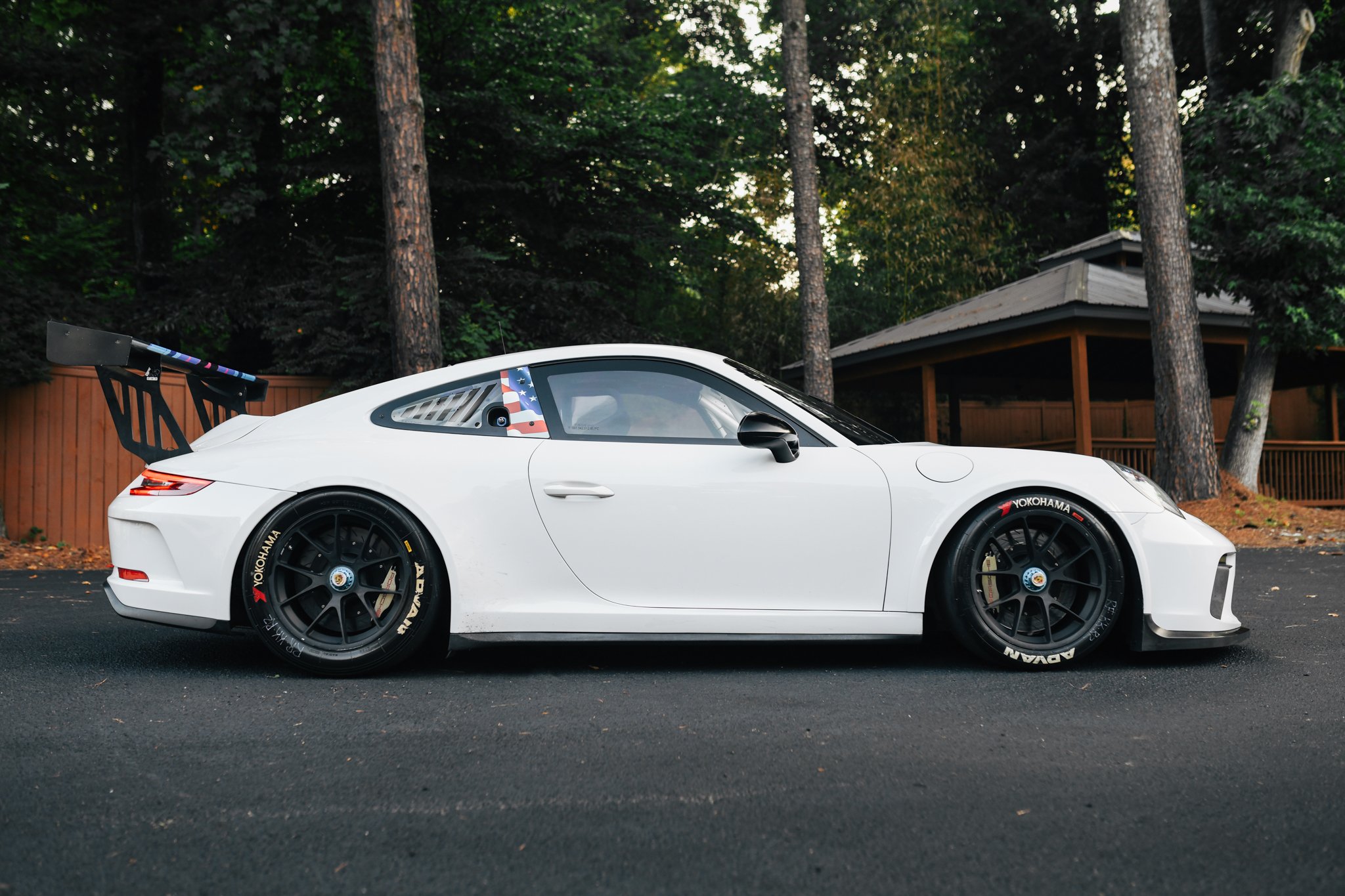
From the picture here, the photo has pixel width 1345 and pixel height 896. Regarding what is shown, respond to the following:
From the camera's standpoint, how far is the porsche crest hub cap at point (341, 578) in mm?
3916

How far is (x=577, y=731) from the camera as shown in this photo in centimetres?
313

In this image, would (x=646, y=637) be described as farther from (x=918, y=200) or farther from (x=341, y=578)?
(x=918, y=200)

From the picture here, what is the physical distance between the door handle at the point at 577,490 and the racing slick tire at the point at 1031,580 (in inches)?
53.3

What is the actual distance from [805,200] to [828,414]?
1034cm

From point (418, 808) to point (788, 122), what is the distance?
1307cm

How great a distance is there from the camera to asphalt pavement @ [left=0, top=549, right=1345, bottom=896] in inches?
80.7

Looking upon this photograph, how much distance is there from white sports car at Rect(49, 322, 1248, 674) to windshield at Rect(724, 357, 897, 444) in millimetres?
182

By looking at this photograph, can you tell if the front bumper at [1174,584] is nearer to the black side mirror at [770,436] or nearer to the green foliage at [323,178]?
the black side mirror at [770,436]

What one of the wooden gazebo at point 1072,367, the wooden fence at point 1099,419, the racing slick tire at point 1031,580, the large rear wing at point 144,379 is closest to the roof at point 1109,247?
the wooden gazebo at point 1072,367

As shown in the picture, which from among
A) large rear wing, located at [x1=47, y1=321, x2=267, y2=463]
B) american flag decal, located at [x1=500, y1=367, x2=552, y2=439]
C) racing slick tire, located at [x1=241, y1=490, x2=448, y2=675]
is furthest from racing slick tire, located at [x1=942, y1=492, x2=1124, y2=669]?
large rear wing, located at [x1=47, y1=321, x2=267, y2=463]

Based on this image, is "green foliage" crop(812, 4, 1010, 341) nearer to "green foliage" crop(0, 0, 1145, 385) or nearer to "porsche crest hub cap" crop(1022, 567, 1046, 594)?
"green foliage" crop(0, 0, 1145, 385)

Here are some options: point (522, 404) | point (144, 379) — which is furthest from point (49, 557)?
point (522, 404)

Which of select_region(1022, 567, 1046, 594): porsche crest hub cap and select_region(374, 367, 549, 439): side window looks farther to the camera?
select_region(374, 367, 549, 439): side window

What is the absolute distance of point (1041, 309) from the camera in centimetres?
1504
